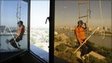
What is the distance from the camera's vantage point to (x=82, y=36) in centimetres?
246

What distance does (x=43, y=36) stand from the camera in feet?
10.8

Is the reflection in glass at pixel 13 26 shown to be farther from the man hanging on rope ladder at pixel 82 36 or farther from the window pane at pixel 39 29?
the man hanging on rope ladder at pixel 82 36

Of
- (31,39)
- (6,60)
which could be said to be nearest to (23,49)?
(31,39)

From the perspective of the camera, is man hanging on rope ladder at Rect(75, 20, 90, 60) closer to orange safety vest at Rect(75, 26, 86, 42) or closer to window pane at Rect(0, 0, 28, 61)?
orange safety vest at Rect(75, 26, 86, 42)

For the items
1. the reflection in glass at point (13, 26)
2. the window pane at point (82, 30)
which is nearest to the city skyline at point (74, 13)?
the window pane at point (82, 30)

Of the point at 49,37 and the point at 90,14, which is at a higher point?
the point at 90,14

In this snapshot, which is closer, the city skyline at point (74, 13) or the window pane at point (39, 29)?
the city skyline at point (74, 13)

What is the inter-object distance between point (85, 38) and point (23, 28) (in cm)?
149

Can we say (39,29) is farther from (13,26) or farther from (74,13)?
(74,13)

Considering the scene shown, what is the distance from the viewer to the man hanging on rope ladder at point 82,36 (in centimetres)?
242

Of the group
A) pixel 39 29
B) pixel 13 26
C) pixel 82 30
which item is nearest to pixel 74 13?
pixel 82 30

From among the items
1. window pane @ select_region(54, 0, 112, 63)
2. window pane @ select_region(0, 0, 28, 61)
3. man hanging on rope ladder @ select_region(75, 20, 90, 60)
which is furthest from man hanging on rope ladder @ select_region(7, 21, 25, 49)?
man hanging on rope ladder @ select_region(75, 20, 90, 60)

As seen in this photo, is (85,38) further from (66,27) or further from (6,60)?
(6,60)

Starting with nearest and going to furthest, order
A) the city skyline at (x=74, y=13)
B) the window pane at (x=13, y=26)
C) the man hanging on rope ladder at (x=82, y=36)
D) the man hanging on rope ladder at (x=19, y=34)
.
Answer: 1. the city skyline at (x=74, y=13)
2. the man hanging on rope ladder at (x=82, y=36)
3. the window pane at (x=13, y=26)
4. the man hanging on rope ladder at (x=19, y=34)
